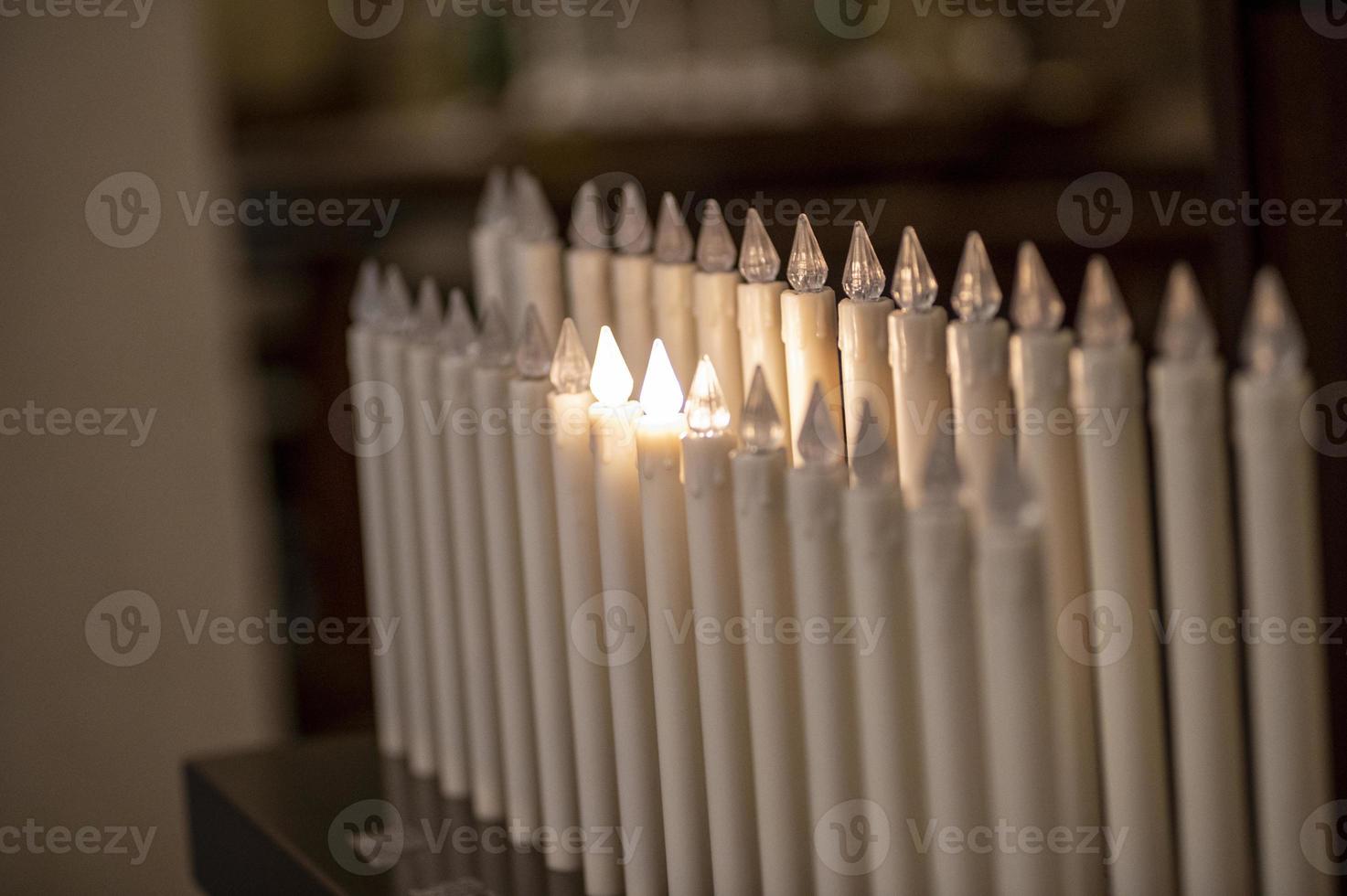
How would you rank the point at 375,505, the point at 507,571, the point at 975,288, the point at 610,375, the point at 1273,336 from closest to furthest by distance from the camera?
the point at 1273,336 → the point at 975,288 → the point at 610,375 → the point at 507,571 → the point at 375,505

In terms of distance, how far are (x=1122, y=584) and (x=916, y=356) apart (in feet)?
0.46

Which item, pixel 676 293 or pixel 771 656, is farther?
pixel 676 293

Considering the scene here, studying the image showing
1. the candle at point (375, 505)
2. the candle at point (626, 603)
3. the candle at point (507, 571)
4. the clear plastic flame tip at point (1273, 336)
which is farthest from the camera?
the candle at point (375, 505)

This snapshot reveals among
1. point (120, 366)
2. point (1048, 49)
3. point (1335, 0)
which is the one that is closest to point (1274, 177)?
point (1335, 0)

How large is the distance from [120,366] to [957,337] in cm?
170

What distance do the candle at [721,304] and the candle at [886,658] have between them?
0.18m

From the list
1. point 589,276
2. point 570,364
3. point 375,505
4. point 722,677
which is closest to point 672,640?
point 722,677

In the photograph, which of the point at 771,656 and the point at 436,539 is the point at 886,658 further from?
the point at 436,539

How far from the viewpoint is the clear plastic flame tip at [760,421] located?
67cm

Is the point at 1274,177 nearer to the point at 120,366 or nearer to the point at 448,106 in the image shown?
the point at 120,366

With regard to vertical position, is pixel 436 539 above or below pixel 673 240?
below

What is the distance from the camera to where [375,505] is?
41.3 inches

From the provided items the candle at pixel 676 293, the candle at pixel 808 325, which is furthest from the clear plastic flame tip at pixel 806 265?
the candle at pixel 676 293

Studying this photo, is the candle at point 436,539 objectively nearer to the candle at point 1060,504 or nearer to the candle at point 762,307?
the candle at point 762,307
